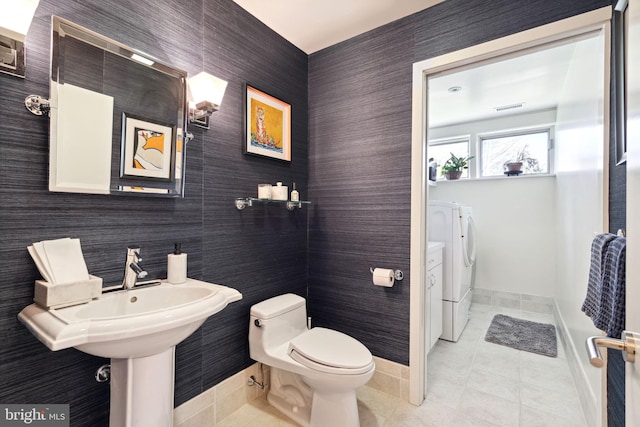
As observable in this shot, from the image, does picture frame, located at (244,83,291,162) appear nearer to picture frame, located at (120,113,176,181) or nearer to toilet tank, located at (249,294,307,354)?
picture frame, located at (120,113,176,181)

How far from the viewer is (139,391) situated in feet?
3.52

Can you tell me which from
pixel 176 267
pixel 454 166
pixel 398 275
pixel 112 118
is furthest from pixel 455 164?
pixel 112 118

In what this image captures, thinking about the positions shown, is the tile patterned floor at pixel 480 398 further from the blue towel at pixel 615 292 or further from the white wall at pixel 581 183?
the blue towel at pixel 615 292

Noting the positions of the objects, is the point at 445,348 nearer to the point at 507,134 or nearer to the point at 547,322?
the point at 547,322

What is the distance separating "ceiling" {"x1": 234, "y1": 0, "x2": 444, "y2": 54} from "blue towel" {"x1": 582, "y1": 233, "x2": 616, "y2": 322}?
157cm

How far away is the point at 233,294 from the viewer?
1249 mm

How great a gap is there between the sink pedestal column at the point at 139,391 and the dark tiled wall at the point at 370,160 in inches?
50.5

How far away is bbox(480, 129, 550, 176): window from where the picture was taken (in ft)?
11.6

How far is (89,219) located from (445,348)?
2.76 m

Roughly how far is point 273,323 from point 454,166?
3.13 metres

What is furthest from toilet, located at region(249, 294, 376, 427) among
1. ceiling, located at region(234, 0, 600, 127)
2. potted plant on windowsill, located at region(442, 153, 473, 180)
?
potted plant on windowsill, located at region(442, 153, 473, 180)

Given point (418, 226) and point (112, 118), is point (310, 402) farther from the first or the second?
point (112, 118)

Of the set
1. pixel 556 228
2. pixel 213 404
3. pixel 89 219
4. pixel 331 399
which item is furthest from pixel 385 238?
pixel 556 228

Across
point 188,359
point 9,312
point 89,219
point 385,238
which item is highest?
point 89,219
